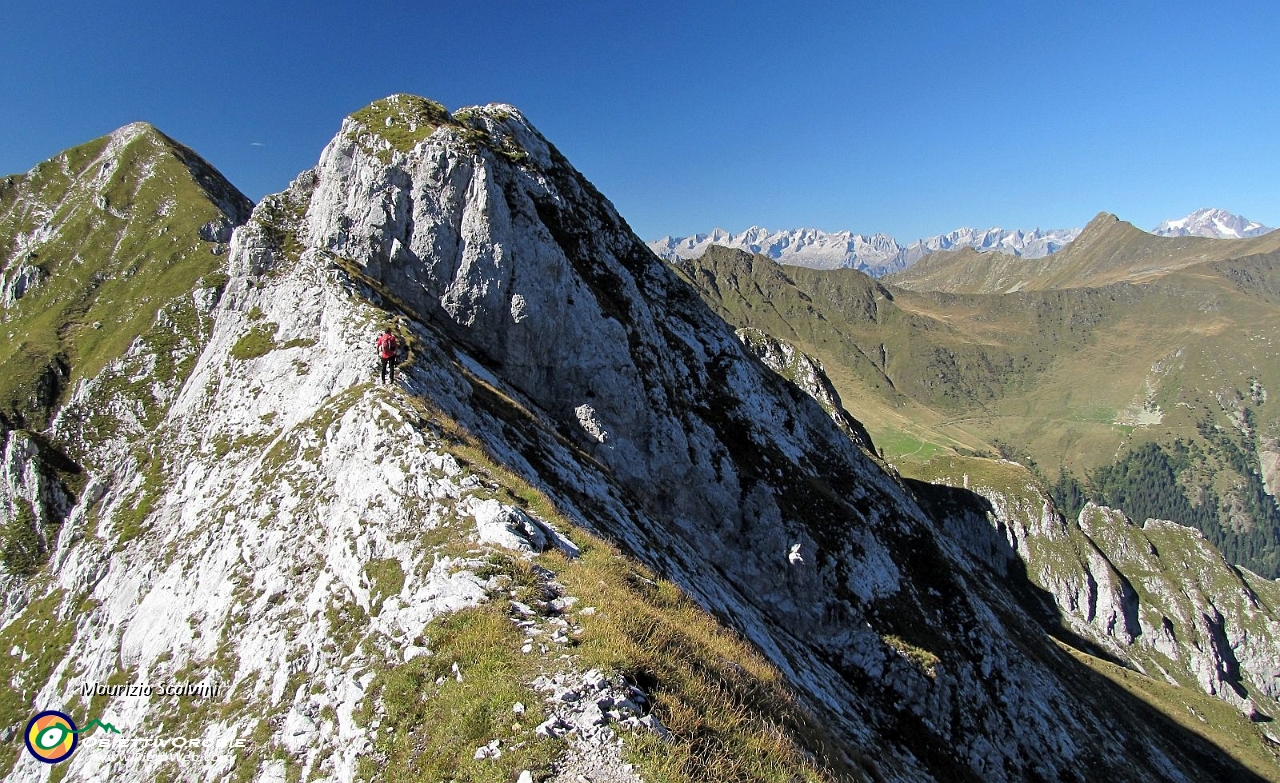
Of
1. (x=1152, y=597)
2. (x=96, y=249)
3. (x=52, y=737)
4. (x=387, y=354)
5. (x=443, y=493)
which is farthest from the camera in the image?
(x=1152, y=597)

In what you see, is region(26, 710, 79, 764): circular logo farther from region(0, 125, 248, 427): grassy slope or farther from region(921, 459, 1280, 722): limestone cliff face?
region(921, 459, 1280, 722): limestone cliff face

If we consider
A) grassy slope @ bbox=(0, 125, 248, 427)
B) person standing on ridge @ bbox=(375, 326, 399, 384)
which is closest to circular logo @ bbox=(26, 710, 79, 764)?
person standing on ridge @ bbox=(375, 326, 399, 384)

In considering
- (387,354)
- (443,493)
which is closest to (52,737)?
(387,354)

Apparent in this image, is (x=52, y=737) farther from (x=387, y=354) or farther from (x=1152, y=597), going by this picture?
(x=1152, y=597)

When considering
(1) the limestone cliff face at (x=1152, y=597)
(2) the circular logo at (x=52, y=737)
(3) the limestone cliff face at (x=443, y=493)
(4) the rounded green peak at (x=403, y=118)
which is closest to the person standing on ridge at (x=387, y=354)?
(3) the limestone cliff face at (x=443, y=493)

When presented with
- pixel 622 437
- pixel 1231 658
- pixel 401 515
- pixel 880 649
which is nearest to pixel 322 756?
pixel 401 515
